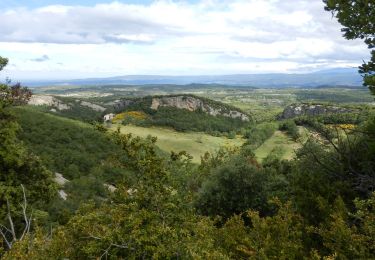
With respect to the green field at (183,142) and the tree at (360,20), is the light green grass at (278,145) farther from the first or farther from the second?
the tree at (360,20)

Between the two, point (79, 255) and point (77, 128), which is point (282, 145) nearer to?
point (77, 128)

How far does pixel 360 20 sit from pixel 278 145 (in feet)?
280

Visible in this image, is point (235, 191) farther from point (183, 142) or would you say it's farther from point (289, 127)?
point (289, 127)

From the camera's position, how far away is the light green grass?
92975 millimetres

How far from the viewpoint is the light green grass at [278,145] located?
93.0 metres

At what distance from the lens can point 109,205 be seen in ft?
39.4

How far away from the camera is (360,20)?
669 inches

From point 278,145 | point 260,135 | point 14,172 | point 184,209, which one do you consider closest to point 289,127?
point 260,135

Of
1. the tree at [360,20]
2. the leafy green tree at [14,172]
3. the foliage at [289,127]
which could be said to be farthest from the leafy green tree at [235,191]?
the foliage at [289,127]

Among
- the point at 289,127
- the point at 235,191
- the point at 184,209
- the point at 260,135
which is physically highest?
the point at 184,209

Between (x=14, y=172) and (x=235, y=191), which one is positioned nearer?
(x=14, y=172)

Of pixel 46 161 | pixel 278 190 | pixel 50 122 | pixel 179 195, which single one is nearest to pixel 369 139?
pixel 179 195

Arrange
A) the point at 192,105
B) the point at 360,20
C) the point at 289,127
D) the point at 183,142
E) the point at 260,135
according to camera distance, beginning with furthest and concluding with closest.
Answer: the point at 192,105, the point at 289,127, the point at 260,135, the point at 183,142, the point at 360,20

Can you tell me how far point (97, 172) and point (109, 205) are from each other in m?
47.6
